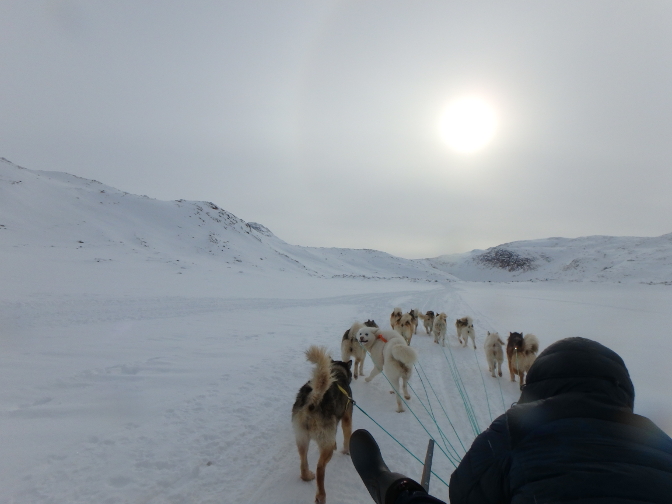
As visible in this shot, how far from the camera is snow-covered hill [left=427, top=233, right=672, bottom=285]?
4844 centimetres

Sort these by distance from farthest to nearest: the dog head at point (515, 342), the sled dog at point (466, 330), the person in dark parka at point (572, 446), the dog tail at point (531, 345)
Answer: the sled dog at point (466, 330), the dog head at point (515, 342), the dog tail at point (531, 345), the person in dark parka at point (572, 446)

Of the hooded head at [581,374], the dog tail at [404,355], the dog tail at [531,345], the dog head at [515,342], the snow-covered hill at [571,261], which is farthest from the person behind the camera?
the snow-covered hill at [571,261]

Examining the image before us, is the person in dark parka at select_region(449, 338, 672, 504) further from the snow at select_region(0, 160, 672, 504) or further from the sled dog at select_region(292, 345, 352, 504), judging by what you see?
the snow at select_region(0, 160, 672, 504)

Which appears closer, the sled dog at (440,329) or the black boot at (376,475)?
the black boot at (376,475)

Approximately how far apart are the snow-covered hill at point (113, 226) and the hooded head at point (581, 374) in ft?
76.0

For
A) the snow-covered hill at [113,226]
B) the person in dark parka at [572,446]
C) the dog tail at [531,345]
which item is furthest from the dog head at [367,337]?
the snow-covered hill at [113,226]

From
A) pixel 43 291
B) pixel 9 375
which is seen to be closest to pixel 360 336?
pixel 9 375

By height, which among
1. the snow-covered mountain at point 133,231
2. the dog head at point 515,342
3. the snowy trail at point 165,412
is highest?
the snow-covered mountain at point 133,231

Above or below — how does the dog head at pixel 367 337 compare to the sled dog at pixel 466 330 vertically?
above

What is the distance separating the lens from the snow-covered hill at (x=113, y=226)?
22531 mm

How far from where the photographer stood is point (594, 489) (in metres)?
1.17

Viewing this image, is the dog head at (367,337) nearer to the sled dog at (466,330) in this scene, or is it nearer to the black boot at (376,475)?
the black boot at (376,475)

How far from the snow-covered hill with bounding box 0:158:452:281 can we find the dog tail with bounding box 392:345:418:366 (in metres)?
20.8

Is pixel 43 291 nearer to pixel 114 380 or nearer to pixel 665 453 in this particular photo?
pixel 114 380
